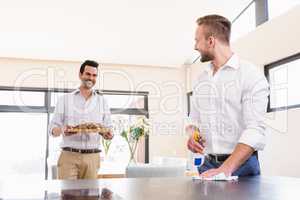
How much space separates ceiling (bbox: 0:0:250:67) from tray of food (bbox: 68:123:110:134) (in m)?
2.34

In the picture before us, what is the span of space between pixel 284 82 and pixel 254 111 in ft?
8.35

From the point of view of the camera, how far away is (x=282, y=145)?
354 centimetres

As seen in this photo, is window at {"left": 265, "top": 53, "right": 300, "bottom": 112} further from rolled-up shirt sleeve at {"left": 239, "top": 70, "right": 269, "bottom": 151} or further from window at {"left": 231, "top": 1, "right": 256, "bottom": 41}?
rolled-up shirt sleeve at {"left": 239, "top": 70, "right": 269, "bottom": 151}

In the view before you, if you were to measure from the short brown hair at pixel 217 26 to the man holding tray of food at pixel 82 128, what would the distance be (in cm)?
134

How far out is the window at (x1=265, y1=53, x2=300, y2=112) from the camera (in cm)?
349

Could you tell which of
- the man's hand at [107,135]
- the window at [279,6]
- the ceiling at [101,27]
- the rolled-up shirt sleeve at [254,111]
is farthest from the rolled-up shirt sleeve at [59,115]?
the window at [279,6]

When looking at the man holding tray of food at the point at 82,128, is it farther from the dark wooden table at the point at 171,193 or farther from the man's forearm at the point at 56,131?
the dark wooden table at the point at 171,193

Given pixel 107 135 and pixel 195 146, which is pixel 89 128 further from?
pixel 195 146

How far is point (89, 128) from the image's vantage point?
2.53m

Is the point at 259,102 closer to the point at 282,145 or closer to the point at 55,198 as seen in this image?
the point at 55,198

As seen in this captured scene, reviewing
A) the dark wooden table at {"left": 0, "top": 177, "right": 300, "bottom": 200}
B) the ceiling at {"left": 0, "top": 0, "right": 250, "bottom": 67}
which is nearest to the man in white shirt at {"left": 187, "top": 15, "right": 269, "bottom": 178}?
the dark wooden table at {"left": 0, "top": 177, "right": 300, "bottom": 200}

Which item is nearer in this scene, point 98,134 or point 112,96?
point 98,134

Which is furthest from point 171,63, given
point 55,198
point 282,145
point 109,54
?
point 55,198

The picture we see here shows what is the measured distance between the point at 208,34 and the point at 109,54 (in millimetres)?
4207
